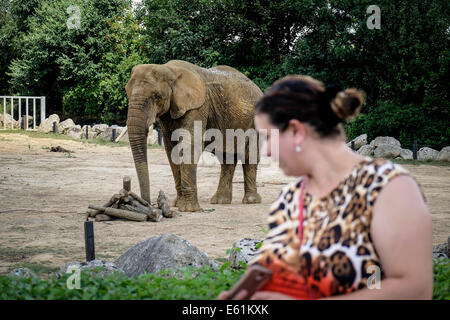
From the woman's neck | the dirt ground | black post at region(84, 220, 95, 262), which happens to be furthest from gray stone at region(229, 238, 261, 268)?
the woman's neck

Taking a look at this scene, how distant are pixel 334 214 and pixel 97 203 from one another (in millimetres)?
10501

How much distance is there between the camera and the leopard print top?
7.43 ft

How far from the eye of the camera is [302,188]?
2.54 meters

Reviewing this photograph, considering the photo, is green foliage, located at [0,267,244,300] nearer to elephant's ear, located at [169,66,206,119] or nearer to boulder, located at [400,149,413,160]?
elephant's ear, located at [169,66,206,119]

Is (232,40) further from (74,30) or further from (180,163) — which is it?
(180,163)

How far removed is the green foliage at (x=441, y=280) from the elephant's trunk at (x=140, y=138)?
21.6 feet

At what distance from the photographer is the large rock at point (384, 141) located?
80.3ft

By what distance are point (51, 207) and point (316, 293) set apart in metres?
10.1

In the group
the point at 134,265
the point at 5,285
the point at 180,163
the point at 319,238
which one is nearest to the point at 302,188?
the point at 319,238

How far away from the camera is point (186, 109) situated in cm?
1152

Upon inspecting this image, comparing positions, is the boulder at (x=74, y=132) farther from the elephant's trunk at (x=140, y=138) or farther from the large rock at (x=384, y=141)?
the elephant's trunk at (x=140, y=138)

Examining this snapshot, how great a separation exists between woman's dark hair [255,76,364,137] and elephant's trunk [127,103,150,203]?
873cm

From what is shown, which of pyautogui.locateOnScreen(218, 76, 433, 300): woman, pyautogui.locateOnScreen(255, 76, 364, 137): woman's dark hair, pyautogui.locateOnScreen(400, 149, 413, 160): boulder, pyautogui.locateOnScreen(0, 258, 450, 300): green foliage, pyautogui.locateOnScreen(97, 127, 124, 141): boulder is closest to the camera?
pyautogui.locateOnScreen(218, 76, 433, 300): woman

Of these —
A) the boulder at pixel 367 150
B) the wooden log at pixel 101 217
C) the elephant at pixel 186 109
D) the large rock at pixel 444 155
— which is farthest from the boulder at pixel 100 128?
the wooden log at pixel 101 217
